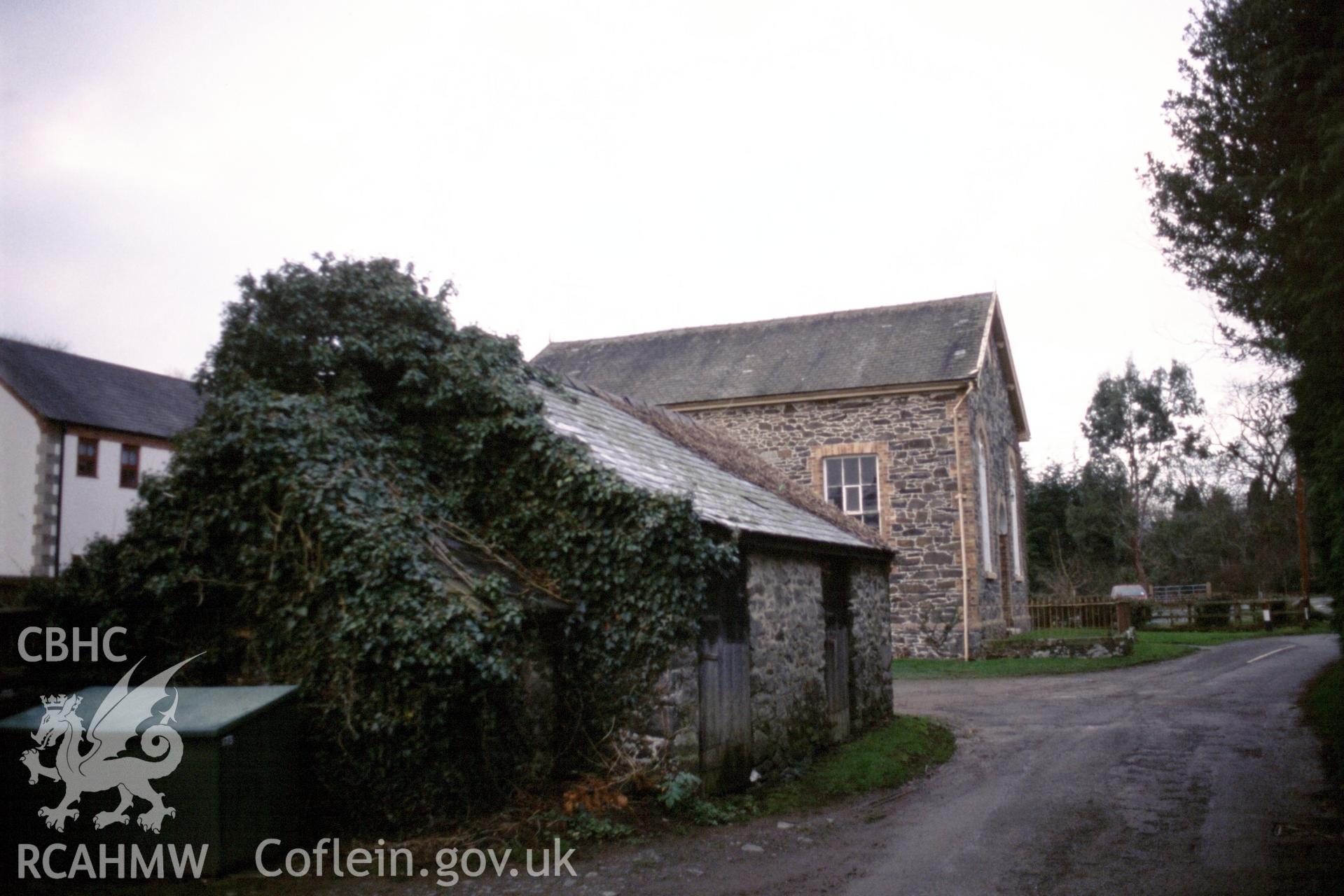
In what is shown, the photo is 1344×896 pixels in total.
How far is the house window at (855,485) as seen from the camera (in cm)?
2312

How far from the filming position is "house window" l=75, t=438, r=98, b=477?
97.8ft

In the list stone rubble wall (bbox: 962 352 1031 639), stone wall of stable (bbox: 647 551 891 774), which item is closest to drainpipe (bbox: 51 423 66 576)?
stone rubble wall (bbox: 962 352 1031 639)

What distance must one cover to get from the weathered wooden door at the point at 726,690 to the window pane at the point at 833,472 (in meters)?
14.1

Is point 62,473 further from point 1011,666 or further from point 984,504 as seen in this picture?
point 1011,666

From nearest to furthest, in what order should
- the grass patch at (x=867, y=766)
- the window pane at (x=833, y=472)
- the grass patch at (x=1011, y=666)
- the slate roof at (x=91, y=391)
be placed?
the grass patch at (x=867, y=766) → the grass patch at (x=1011, y=666) → the window pane at (x=833, y=472) → the slate roof at (x=91, y=391)

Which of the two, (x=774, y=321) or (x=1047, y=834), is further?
(x=774, y=321)

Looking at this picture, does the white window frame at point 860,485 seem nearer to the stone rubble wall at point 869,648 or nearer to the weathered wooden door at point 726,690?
the stone rubble wall at point 869,648

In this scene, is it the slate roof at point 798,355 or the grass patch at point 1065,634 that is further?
the grass patch at point 1065,634

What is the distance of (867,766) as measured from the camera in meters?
10.5

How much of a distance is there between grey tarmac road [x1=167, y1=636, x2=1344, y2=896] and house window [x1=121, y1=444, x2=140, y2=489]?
28.3 meters

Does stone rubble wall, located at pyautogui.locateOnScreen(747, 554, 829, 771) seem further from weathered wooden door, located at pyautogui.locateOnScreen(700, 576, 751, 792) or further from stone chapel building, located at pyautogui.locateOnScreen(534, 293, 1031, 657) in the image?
stone chapel building, located at pyautogui.locateOnScreen(534, 293, 1031, 657)

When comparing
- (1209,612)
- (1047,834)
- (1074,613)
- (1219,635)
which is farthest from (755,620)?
(1209,612)

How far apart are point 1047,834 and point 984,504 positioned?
677 inches

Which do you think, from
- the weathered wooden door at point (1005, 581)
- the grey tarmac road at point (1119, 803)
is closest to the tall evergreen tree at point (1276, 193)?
the grey tarmac road at point (1119, 803)
